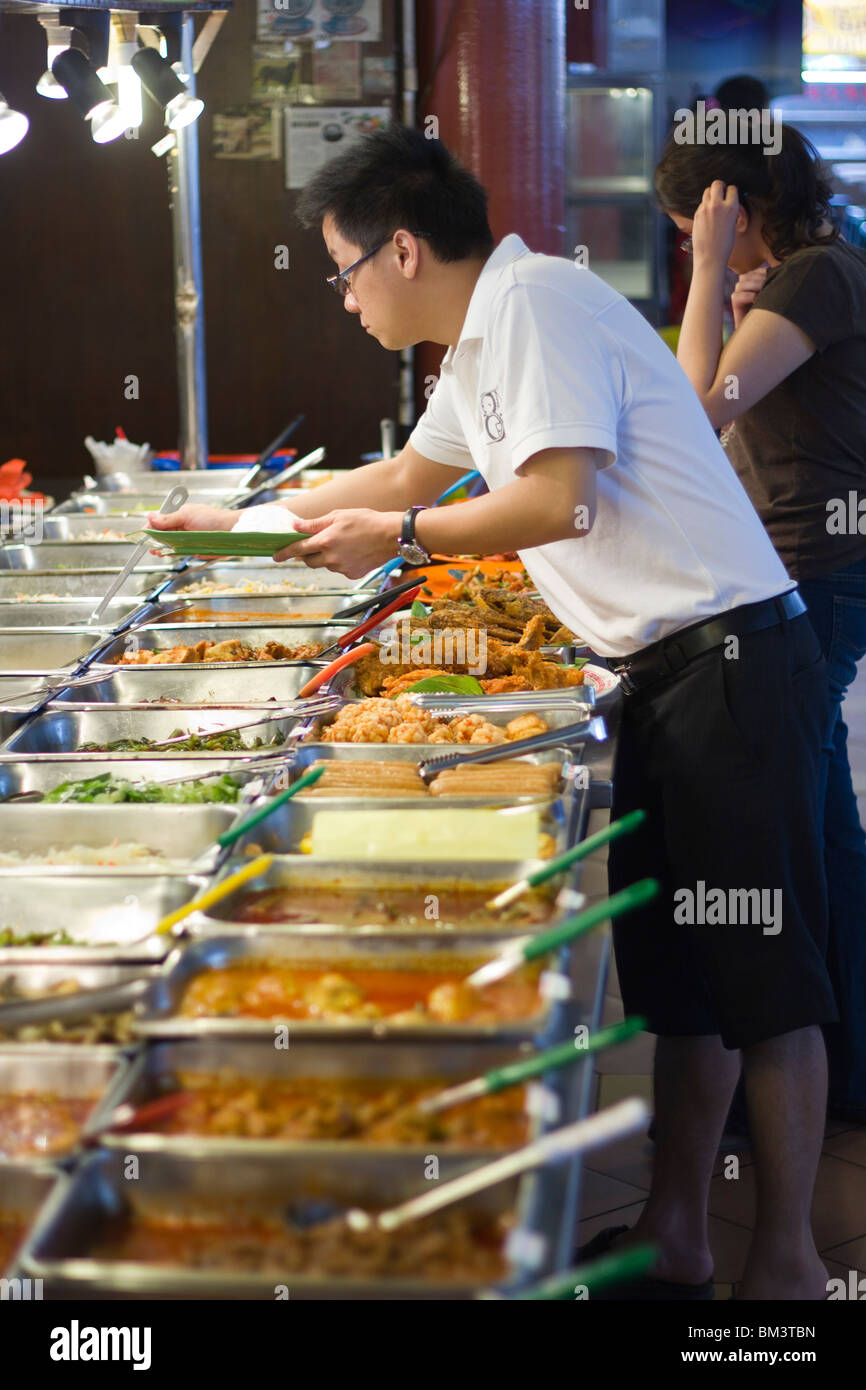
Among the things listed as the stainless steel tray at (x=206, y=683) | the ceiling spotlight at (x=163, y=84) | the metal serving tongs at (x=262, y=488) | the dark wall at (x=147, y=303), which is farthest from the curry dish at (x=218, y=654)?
the dark wall at (x=147, y=303)

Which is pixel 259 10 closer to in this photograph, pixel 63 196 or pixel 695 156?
pixel 63 196

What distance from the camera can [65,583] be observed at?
3768 millimetres

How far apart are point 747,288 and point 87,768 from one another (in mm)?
1799

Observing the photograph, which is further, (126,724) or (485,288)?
(126,724)

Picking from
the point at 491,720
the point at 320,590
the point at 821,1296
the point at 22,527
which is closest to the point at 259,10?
the point at 22,527

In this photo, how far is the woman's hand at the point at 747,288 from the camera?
9.98 feet

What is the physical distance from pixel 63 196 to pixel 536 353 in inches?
216

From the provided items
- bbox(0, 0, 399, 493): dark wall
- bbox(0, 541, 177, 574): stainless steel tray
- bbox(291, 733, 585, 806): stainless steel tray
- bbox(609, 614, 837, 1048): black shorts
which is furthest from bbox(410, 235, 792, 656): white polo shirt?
bbox(0, 0, 399, 493): dark wall

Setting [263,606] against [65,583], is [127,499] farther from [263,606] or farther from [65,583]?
[263,606]

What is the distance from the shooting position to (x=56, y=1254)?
1.12 meters

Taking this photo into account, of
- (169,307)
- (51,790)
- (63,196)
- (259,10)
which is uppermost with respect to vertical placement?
(259,10)

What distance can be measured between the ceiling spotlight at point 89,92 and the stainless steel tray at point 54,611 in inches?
59.4

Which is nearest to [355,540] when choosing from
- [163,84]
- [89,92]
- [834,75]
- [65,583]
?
[65,583]

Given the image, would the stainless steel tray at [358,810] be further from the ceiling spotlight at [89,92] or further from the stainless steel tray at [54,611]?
the ceiling spotlight at [89,92]
